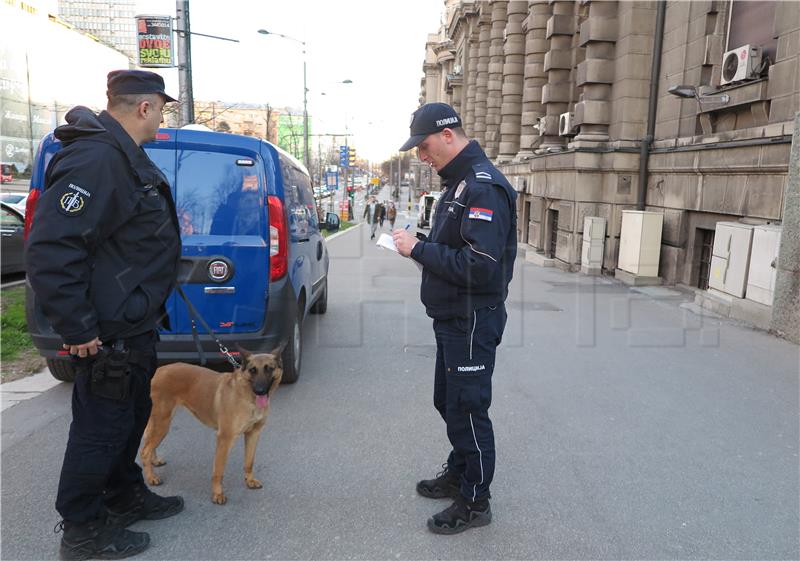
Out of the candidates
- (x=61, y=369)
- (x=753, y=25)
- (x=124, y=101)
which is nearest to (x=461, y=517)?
(x=124, y=101)

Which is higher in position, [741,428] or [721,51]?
[721,51]

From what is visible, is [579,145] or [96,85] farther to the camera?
[96,85]

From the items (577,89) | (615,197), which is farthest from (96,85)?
(615,197)

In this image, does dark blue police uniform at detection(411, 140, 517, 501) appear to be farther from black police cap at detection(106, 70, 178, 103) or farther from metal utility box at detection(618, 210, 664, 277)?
metal utility box at detection(618, 210, 664, 277)

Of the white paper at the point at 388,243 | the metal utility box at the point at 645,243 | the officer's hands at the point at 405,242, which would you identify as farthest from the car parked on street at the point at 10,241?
the metal utility box at the point at 645,243

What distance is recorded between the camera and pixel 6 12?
44688mm

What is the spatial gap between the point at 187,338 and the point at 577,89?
16831mm

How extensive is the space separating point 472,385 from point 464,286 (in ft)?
1.79

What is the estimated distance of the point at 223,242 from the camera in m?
4.86

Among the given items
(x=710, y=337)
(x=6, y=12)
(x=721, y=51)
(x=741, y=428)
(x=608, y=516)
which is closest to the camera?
(x=608, y=516)

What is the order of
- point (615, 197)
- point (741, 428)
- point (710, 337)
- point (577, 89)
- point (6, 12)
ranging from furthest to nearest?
point (6, 12), point (577, 89), point (615, 197), point (710, 337), point (741, 428)

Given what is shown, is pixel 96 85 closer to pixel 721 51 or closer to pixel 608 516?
pixel 721 51

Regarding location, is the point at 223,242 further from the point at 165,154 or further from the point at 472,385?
the point at 472,385

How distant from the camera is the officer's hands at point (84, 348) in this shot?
2639 mm
